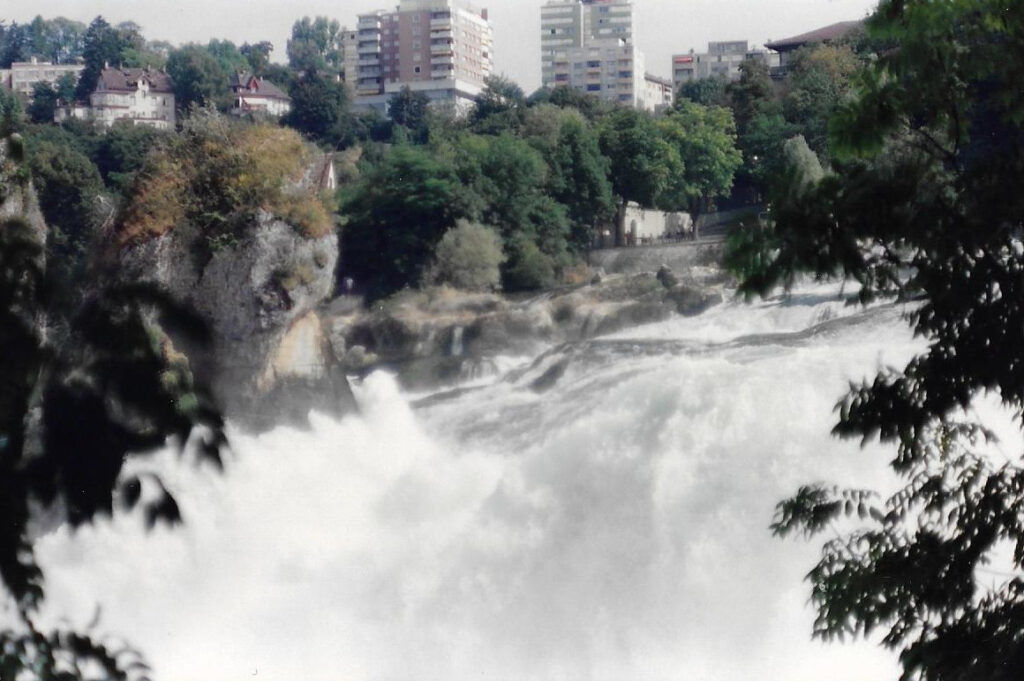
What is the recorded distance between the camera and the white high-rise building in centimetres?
5956

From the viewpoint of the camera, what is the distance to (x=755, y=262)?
287cm

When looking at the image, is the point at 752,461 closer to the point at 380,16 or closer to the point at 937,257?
the point at 937,257

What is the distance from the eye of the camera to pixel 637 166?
79.6 feet

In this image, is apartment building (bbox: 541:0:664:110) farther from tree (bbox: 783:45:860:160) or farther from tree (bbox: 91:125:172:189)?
tree (bbox: 91:125:172:189)

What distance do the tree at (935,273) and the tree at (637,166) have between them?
20.8 m

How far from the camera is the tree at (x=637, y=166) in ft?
79.2

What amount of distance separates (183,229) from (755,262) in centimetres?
982

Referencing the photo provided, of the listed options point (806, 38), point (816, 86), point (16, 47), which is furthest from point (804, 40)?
point (16, 47)

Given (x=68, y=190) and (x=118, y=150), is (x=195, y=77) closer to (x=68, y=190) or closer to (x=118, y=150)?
(x=118, y=150)

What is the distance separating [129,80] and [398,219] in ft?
58.4

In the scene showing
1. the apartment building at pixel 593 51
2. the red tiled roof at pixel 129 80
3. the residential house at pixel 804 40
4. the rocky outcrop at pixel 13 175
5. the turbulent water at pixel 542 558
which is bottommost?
the turbulent water at pixel 542 558

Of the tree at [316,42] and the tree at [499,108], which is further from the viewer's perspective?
the tree at [316,42]

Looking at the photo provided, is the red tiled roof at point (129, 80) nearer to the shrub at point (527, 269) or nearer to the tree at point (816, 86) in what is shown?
the tree at point (816, 86)

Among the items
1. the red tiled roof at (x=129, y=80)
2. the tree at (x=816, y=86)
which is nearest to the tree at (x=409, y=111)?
the red tiled roof at (x=129, y=80)
